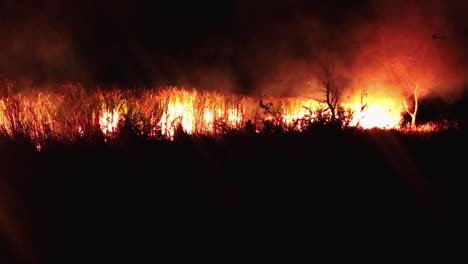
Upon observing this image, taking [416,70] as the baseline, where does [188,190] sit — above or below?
below

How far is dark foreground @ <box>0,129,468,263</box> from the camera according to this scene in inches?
132

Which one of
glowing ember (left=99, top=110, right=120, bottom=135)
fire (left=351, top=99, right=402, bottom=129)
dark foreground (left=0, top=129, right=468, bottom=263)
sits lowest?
dark foreground (left=0, top=129, right=468, bottom=263)

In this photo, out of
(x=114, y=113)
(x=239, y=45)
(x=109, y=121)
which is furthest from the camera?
(x=239, y=45)

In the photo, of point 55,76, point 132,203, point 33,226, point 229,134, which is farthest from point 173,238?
point 55,76

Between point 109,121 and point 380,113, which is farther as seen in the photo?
point 380,113

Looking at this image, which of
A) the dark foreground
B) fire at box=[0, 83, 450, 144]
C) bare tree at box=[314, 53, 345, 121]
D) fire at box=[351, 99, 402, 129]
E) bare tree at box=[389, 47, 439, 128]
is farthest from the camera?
bare tree at box=[314, 53, 345, 121]

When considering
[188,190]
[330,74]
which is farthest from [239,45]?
[188,190]

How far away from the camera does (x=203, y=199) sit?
13.5 feet

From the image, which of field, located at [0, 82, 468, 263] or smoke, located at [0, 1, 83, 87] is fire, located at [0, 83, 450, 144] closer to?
field, located at [0, 82, 468, 263]

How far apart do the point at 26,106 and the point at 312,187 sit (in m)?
3.61

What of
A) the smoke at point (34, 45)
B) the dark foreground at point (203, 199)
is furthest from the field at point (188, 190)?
the smoke at point (34, 45)

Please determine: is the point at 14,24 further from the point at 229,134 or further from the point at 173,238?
the point at 173,238

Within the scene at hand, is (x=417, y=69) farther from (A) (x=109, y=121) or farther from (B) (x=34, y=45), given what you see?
(B) (x=34, y=45)

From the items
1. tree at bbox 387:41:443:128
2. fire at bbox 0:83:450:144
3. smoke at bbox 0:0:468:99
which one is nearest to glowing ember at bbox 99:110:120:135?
fire at bbox 0:83:450:144
